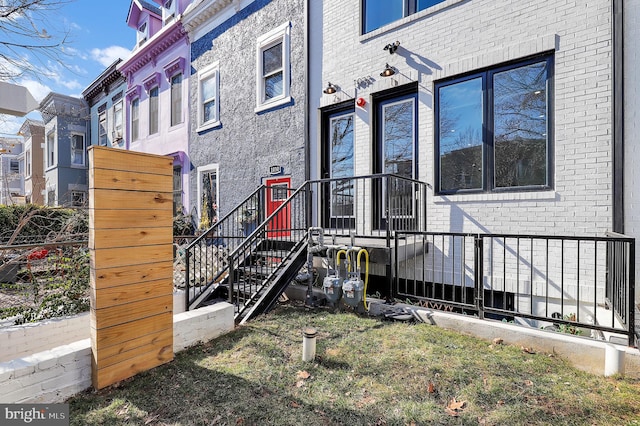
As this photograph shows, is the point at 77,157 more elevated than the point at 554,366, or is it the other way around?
the point at 77,157

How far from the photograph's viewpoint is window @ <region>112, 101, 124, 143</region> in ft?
45.3

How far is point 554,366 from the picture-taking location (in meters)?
2.96

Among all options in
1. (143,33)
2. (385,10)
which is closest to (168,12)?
(143,33)

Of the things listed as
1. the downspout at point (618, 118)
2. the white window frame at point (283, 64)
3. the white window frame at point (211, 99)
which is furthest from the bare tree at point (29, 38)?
the downspout at point (618, 118)

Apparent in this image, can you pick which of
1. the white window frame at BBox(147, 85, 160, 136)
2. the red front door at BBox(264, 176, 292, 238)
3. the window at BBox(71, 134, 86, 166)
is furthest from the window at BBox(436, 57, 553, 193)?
the window at BBox(71, 134, 86, 166)

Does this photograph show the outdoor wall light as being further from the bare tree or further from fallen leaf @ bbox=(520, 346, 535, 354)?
fallen leaf @ bbox=(520, 346, 535, 354)

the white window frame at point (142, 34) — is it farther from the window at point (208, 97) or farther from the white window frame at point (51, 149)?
the white window frame at point (51, 149)

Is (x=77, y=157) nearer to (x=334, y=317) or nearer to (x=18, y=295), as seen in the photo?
(x=18, y=295)

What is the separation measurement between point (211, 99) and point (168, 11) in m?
4.46

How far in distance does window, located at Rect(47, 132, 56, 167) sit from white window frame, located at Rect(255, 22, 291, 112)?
1468cm

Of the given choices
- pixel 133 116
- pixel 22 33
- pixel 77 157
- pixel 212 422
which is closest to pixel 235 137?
pixel 22 33

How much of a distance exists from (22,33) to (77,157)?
15.5 metres

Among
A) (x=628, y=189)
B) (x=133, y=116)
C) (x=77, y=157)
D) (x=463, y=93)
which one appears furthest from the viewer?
(x=77, y=157)

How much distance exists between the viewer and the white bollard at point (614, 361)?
276 centimetres
